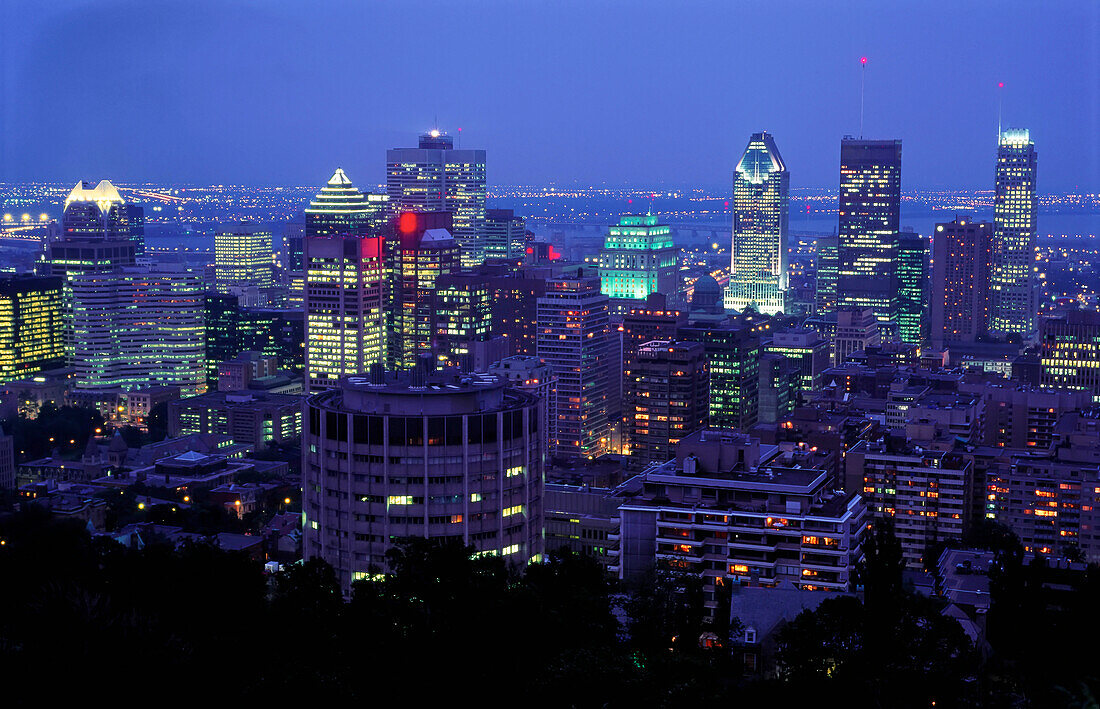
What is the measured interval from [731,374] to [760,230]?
42.0 metres

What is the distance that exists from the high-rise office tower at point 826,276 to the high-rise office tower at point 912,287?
3529 mm

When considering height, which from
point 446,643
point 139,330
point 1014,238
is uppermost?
point 1014,238

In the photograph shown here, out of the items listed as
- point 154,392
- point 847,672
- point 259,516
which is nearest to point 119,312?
point 154,392

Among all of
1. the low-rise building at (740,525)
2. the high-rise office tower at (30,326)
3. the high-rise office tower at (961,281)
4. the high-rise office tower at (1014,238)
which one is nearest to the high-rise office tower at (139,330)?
the high-rise office tower at (30,326)

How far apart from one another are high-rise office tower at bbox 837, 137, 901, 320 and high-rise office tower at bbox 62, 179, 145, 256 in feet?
112

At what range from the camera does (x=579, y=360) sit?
142ft

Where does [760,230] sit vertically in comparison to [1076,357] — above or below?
above

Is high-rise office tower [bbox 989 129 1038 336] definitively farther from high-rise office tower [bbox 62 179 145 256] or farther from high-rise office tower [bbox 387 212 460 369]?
high-rise office tower [bbox 62 179 145 256]

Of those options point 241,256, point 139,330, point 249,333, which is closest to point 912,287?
point 249,333

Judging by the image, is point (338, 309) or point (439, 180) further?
point (439, 180)

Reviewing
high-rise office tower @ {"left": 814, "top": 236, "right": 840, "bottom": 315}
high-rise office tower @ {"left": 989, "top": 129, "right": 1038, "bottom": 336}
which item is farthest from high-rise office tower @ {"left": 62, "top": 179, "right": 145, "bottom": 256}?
high-rise office tower @ {"left": 989, "top": 129, "right": 1038, "bottom": 336}

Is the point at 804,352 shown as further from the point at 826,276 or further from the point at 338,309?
the point at 826,276

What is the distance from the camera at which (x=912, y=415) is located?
35.6 m

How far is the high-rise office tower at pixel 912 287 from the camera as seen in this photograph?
2665 inches
